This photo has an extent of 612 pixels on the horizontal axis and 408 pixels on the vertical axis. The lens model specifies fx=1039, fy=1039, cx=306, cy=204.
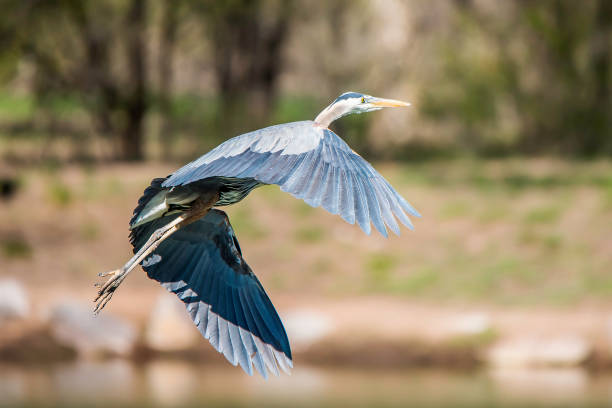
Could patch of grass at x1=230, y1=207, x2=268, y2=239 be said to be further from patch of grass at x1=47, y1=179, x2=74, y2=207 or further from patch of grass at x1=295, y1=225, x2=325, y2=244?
patch of grass at x1=47, y1=179, x2=74, y2=207

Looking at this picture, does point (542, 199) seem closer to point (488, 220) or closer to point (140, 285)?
point (488, 220)

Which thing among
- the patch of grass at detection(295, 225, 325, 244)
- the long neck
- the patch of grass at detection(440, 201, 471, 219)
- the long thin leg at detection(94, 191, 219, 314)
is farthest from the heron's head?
the patch of grass at detection(440, 201, 471, 219)

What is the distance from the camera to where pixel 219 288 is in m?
4.59

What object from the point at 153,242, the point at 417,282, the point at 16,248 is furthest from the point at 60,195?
the point at 153,242

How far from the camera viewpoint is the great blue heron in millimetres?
3500

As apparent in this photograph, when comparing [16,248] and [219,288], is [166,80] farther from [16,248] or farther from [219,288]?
[219,288]

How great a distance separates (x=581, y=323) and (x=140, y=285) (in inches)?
192

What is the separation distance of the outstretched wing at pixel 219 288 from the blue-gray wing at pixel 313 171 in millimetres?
844

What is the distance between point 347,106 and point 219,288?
981 millimetres

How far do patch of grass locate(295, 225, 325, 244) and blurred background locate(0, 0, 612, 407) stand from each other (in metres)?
0.03

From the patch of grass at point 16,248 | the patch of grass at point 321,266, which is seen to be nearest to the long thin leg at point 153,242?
the patch of grass at point 321,266

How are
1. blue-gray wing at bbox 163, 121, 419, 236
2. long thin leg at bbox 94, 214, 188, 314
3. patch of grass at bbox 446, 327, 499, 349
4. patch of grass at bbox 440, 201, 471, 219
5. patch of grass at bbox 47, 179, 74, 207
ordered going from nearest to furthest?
blue-gray wing at bbox 163, 121, 419, 236 < long thin leg at bbox 94, 214, 188, 314 < patch of grass at bbox 446, 327, 499, 349 < patch of grass at bbox 440, 201, 471, 219 < patch of grass at bbox 47, 179, 74, 207

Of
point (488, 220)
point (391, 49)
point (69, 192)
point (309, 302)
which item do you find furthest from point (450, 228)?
point (69, 192)

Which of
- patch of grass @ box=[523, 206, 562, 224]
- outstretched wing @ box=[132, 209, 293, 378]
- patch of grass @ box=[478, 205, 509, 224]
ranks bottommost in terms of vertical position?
outstretched wing @ box=[132, 209, 293, 378]
